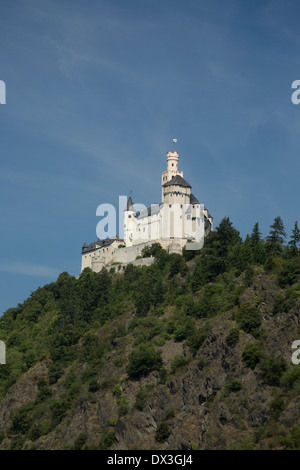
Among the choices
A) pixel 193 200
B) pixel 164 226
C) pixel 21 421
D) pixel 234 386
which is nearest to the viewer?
pixel 234 386

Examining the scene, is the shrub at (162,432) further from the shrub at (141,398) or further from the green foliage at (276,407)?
the green foliage at (276,407)

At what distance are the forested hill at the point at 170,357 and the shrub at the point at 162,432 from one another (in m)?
0.11

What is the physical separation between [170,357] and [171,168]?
50209 millimetres

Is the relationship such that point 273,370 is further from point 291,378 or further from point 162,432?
point 162,432

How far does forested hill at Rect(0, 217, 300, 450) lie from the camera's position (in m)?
86.1

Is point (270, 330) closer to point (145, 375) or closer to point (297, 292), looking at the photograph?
point (297, 292)

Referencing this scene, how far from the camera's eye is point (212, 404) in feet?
288

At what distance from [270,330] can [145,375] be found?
1476 centimetres

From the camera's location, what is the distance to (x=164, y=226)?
136 m

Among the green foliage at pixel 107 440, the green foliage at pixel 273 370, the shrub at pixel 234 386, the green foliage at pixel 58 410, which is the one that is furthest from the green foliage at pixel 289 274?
the green foliage at pixel 58 410

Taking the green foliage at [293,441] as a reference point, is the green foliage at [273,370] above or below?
above

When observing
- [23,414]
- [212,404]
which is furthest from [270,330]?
[23,414]

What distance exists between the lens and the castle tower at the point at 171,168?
144 metres

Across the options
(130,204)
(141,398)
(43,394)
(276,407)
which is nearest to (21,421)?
(43,394)
